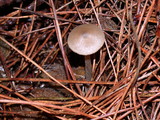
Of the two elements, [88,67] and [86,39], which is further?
[88,67]

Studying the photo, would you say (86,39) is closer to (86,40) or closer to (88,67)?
(86,40)

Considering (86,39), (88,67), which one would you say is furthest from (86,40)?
(88,67)

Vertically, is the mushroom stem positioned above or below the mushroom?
below

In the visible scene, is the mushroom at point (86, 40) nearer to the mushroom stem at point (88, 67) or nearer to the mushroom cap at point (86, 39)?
Answer: the mushroom cap at point (86, 39)

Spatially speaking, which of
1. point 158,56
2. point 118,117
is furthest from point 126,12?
point 118,117

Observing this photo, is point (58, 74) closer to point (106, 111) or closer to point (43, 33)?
point (43, 33)

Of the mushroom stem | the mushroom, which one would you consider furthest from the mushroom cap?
the mushroom stem

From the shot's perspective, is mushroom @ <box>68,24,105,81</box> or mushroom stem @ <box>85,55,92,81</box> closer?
mushroom @ <box>68,24,105,81</box>

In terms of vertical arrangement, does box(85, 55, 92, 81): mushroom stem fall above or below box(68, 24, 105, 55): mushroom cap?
below

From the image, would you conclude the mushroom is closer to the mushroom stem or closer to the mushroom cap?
the mushroom cap
